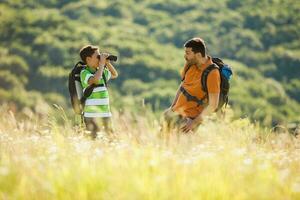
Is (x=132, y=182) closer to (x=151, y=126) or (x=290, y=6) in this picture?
(x=151, y=126)

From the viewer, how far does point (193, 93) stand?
22.5ft

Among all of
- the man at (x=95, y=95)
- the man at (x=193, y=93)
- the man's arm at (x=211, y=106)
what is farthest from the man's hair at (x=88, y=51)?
the man's arm at (x=211, y=106)

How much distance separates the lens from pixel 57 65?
93.7 metres

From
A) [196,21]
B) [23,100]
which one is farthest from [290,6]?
[23,100]

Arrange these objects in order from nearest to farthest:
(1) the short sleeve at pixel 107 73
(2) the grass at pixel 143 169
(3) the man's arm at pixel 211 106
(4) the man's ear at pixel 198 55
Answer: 1. (2) the grass at pixel 143 169
2. (3) the man's arm at pixel 211 106
3. (4) the man's ear at pixel 198 55
4. (1) the short sleeve at pixel 107 73

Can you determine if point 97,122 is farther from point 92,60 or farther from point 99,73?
point 92,60

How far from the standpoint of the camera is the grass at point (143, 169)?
380 centimetres

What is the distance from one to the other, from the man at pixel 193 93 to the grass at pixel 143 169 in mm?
1294

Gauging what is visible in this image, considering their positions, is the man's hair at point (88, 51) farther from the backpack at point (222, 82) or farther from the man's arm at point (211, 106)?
the man's arm at point (211, 106)

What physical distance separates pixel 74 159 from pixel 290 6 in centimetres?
12557

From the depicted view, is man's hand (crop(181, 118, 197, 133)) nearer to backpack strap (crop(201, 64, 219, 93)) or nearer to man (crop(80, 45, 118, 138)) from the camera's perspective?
backpack strap (crop(201, 64, 219, 93))

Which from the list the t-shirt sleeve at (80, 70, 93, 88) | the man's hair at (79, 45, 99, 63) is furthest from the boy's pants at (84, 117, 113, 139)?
the man's hair at (79, 45, 99, 63)

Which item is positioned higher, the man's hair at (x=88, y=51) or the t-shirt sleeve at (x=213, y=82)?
the man's hair at (x=88, y=51)

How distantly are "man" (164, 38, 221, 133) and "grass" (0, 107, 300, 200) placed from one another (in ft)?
4.24
